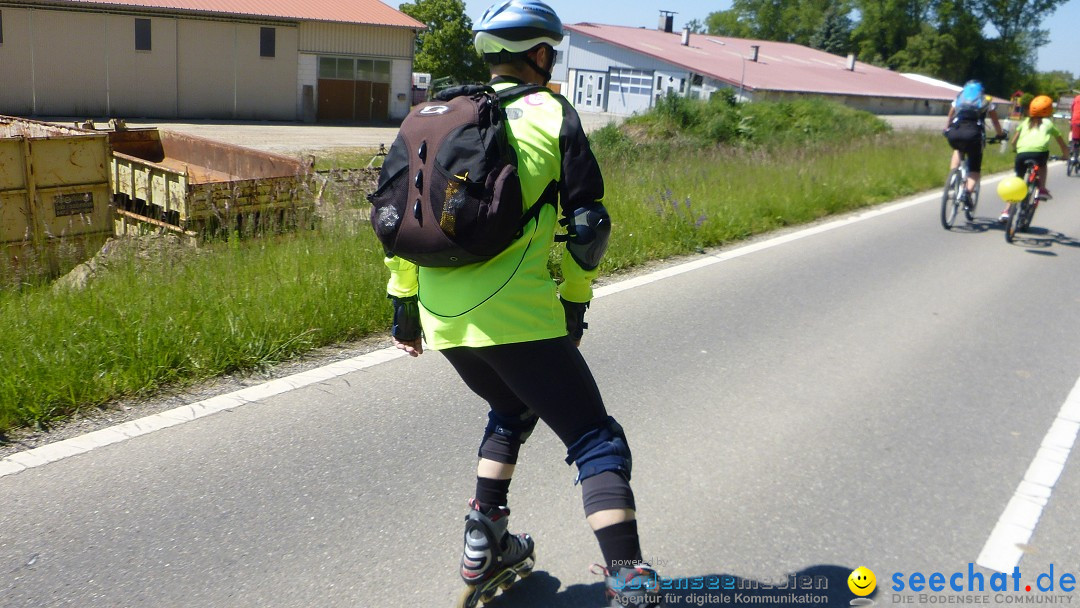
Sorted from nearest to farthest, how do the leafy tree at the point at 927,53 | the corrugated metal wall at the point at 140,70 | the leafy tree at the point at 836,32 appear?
the corrugated metal wall at the point at 140,70 → the leafy tree at the point at 927,53 → the leafy tree at the point at 836,32

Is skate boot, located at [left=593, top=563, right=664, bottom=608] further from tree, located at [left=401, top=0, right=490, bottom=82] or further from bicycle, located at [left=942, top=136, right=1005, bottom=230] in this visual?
tree, located at [left=401, top=0, right=490, bottom=82]

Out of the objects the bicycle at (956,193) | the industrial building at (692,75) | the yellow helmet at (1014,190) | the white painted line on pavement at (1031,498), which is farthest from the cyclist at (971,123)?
the industrial building at (692,75)

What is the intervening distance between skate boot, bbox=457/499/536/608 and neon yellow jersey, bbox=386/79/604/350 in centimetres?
68

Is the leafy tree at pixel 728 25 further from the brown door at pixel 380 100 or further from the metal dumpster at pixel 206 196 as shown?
the metal dumpster at pixel 206 196

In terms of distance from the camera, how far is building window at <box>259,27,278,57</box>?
122 feet

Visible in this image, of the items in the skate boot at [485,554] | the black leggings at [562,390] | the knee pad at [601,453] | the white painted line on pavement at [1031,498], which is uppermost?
the black leggings at [562,390]

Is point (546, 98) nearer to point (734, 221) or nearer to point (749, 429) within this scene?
point (749, 429)

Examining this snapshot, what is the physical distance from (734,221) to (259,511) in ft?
26.3

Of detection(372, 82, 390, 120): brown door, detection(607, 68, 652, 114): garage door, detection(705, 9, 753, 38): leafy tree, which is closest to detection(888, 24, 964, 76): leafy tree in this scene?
detection(705, 9, 753, 38): leafy tree

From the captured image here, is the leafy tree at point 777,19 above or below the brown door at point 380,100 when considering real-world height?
above

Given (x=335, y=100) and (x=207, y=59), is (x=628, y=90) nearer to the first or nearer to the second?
(x=335, y=100)

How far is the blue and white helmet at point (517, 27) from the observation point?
8.67 feet

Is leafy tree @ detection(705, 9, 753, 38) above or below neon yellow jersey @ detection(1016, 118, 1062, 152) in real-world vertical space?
above

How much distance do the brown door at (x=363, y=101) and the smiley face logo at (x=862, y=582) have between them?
39914mm
